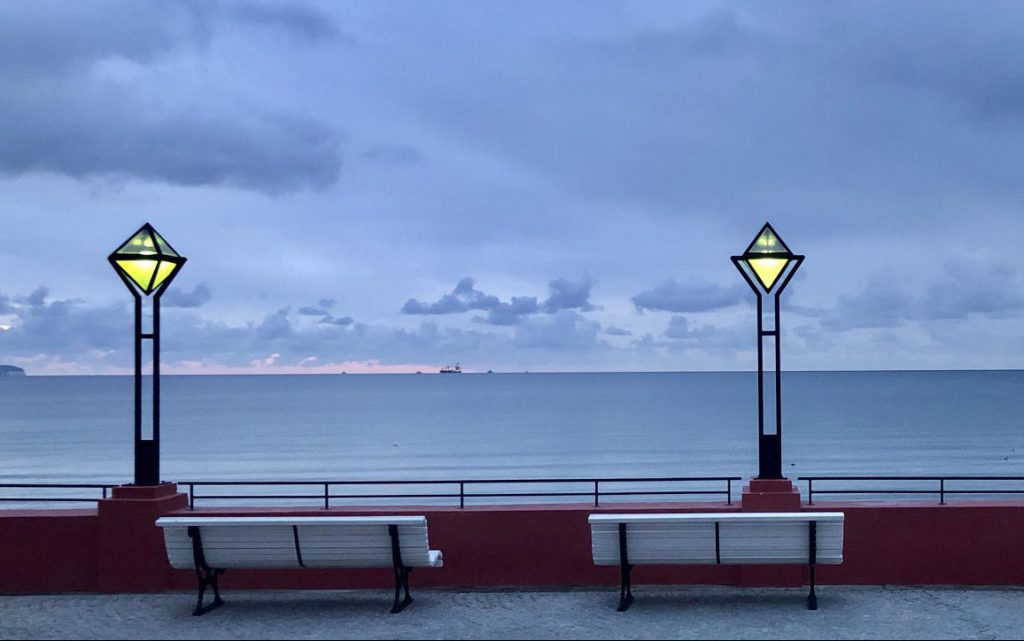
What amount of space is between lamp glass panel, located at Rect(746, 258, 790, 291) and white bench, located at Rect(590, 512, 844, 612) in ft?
7.33

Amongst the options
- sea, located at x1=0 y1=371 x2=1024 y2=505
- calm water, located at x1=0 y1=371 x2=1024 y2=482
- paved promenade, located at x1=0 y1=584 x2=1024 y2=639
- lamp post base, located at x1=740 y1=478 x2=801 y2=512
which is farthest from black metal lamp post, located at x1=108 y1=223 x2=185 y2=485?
calm water, located at x1=0 y1=371 x2=1024 y2=482

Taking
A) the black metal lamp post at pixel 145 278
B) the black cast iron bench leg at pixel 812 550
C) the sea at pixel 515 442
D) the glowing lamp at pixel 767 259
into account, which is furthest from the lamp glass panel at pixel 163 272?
the sea at pixel 515 442

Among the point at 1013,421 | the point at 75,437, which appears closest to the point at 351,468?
the point at 75,437

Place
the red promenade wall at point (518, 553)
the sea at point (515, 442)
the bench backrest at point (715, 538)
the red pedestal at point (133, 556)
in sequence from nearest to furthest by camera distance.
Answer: the bench backrest at point (715, 538), the red promenade wall at point (518, 553), the red pedestal at point (133, 556), the sea at point (515, 442)

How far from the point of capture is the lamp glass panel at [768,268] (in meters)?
8.81

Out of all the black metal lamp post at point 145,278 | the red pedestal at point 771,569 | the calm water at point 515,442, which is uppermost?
the black metal lamp post at point 145,278

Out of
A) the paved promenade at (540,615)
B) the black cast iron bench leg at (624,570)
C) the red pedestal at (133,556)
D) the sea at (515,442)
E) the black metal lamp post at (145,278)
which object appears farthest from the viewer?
the sea at (515,442)

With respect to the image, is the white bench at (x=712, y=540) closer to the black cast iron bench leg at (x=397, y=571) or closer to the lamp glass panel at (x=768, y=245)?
the black cast iron bench leg at (x=397, y=571)

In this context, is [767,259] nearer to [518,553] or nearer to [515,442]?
[518,553]

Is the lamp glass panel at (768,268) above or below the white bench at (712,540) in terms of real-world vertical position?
above

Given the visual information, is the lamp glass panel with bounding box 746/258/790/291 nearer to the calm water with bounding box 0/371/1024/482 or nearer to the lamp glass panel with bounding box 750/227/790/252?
the lamp glass panel with bounding box 750/227/790/252

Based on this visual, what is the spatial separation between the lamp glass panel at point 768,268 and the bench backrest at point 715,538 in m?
2.25

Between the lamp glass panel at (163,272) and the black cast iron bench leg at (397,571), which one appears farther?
the lamp glass panel at (163,272)

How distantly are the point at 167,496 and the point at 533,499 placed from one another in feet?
142
